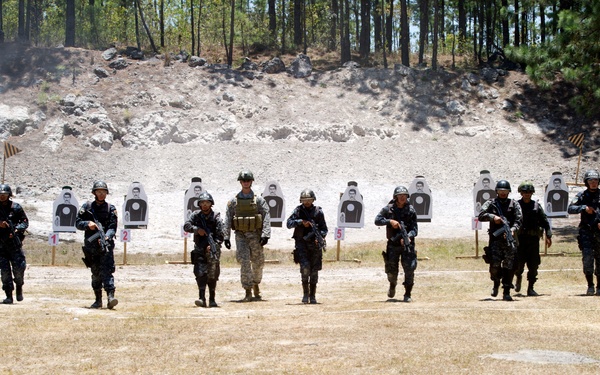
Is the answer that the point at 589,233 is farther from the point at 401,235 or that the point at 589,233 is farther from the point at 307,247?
the point at 307,247

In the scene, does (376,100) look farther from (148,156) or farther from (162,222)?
(162,222)

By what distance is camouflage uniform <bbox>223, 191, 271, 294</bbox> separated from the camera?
1548cm

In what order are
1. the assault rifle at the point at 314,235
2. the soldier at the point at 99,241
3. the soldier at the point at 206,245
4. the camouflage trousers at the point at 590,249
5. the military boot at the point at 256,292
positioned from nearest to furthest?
the soldier at the point at 99,241 → the soldier at the point at 206,245 → the assault rifle at the point at 314,235 → the camouflage trousers at the point at 590,249 → the military boot at the point at 256,292

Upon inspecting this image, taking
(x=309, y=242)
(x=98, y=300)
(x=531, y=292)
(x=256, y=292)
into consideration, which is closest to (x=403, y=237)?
(x=309, y=242)

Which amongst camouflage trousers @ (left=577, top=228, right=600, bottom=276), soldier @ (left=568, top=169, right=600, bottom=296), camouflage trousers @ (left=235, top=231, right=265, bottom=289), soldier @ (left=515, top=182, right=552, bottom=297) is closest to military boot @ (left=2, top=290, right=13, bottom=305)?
camouflage trousers @ (left=235, top=231, right=265, bottom=289)

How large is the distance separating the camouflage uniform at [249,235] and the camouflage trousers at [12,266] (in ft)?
11.4

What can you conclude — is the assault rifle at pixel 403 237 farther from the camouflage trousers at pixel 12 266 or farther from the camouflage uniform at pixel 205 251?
the camouflage trousers at pixel 12 266

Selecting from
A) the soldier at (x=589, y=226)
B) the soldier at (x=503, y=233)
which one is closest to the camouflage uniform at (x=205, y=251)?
the soldier at (x=503, y=233)

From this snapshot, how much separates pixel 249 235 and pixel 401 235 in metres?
Answer: 2.69

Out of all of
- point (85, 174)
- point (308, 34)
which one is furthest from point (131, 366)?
point (308, 34)

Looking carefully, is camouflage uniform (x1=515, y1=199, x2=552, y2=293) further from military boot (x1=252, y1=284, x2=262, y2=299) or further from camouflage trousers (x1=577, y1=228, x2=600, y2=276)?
military boot (x1=252, y1=284, x2=262, y2=299)

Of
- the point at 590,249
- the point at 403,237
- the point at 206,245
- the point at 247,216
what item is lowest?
the point at 590,249

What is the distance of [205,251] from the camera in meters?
14.7

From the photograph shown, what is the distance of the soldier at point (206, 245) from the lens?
576 inches
